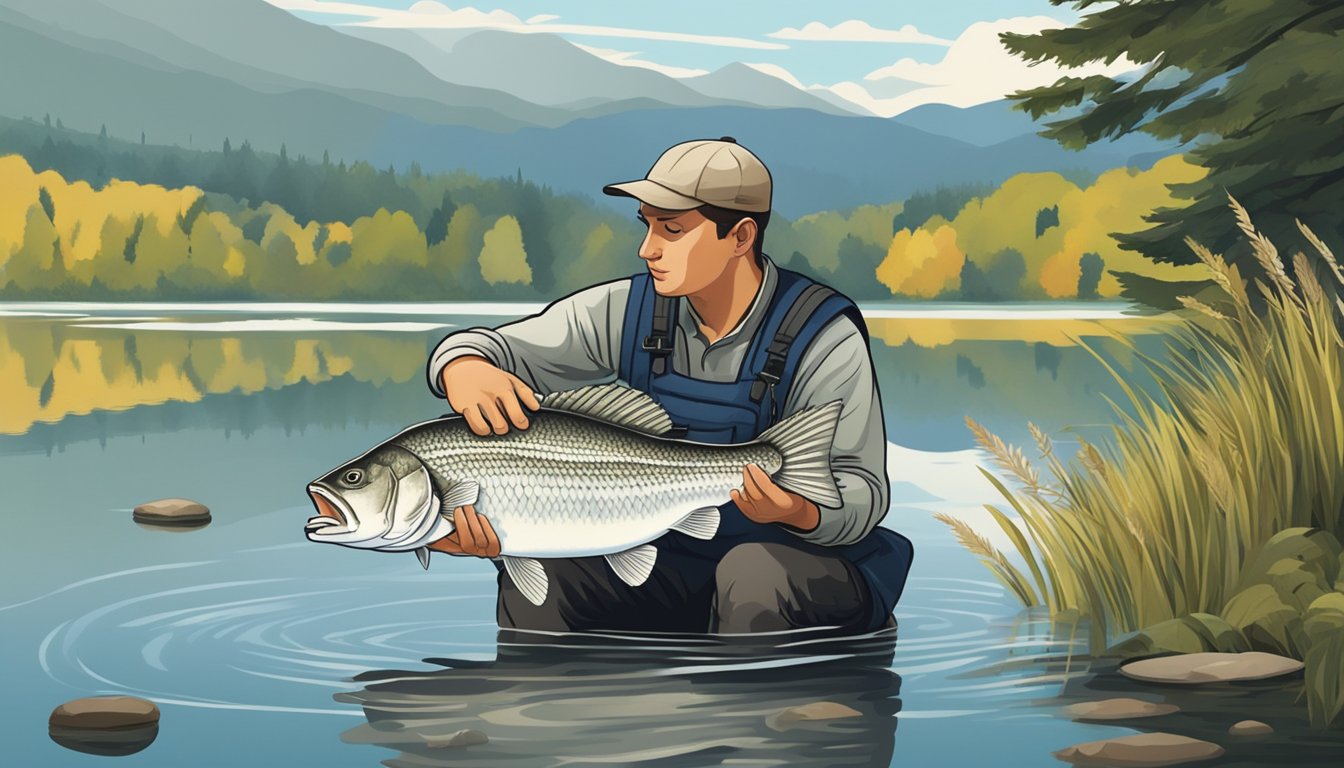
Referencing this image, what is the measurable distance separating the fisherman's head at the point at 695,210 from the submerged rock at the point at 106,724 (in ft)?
8.07

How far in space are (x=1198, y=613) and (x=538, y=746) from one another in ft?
9.26

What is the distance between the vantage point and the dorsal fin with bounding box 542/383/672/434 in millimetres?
6227

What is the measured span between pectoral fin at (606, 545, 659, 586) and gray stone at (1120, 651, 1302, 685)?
75.5 inches

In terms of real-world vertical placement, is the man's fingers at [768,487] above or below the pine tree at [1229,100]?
below

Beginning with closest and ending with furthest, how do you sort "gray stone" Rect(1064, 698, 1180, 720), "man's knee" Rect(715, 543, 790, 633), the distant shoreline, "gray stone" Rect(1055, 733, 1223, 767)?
"gray stone" Rect(1055, 733, 1223, 767)
"gray stone" Rect(1064, 698, 1180, 720)
"man's knee" Rect(715, 543, 790, 633)
the distant shoreline

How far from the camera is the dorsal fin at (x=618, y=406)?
20.4ft

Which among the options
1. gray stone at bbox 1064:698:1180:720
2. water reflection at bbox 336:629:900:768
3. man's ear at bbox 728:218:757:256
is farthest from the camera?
man's ear at bbox 728:218:757:256

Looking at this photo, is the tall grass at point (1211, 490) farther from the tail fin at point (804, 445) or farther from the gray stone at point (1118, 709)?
the tail fin at point (804, 445)

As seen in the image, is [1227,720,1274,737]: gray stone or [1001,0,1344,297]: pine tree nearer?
[1227,720,1274,737]: gray stone

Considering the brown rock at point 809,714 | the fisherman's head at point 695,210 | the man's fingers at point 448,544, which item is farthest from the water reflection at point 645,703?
the fisherman's head at point 695,210

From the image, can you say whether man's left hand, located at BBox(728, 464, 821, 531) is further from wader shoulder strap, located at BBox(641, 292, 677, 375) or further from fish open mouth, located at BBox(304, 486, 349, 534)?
fish open mouth, located at BBox(304, 486, 349, 534)

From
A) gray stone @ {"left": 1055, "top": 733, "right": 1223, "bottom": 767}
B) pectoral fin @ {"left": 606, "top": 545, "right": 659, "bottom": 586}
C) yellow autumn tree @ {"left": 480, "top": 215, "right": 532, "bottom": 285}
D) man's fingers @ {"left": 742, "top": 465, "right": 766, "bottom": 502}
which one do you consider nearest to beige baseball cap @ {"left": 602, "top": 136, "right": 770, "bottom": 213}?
man's fingers @ {"left": 742, "top": 465, "right": 766, "bottom": 502}

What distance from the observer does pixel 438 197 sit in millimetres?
97562

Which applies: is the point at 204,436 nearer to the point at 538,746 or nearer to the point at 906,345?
the point at 538,746
